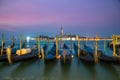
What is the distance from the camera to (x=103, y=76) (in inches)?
289

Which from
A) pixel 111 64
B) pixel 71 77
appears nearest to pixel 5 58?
pixel 71 77

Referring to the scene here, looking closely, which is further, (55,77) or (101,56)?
(101,56)

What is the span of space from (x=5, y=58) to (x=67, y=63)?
3.92 meters

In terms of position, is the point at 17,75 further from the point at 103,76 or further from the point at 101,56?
the point at 101,56

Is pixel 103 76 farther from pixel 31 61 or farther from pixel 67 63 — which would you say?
pixel 31 61

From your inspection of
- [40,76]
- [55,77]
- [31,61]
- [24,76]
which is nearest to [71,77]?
[55,77]

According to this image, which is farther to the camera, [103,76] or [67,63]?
[67,63]

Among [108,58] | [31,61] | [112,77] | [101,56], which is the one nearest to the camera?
[112,77]

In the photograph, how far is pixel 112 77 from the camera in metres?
7.14

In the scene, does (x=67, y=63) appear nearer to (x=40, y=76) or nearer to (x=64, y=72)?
(x=64, y=72)

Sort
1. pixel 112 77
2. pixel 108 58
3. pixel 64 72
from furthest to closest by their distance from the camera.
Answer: pixel 108 58, pixel 64 72, pixel 112 77

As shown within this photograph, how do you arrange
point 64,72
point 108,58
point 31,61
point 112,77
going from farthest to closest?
point 31,61 < point 108,58 < point 64,72 < point 112,77

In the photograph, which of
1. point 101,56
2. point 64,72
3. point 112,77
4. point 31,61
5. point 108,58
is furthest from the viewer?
point 31,61

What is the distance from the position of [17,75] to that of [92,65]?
447 cm
